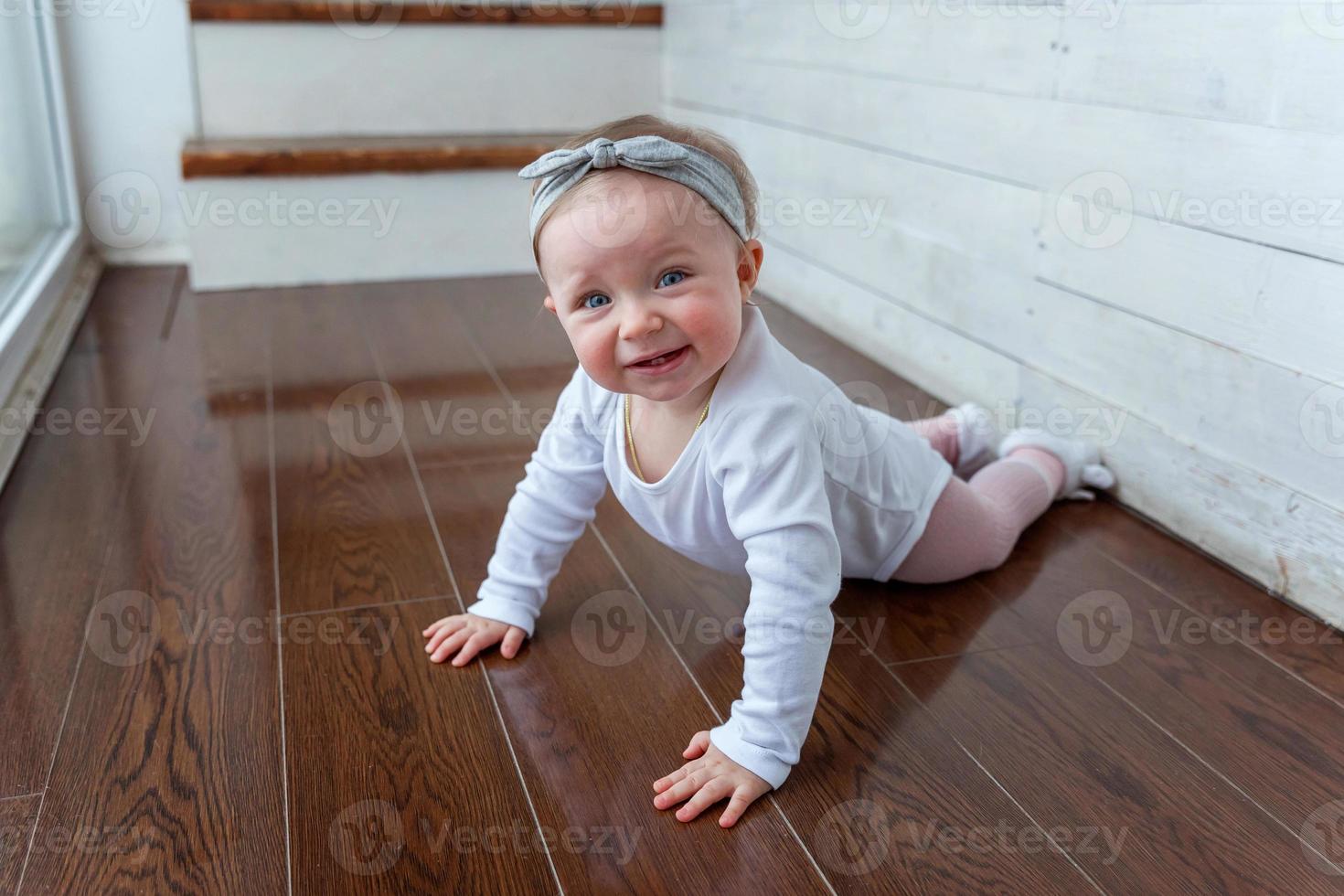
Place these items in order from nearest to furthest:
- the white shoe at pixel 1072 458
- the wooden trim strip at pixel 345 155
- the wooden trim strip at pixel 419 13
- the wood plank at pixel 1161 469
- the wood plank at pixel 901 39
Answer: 1. the wood plank at pixel 1161 469
2. the white shoe at pixel 1072 458
3. the wood plank at pixel 901 39
4. the wooden trim strip at pixel 345 155
5. the wooden trim strip at pixel 419 13

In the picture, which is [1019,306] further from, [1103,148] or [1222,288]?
[1222,288]

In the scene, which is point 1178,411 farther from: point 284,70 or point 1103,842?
point 284,70

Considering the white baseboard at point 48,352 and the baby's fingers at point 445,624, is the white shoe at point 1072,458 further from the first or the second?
the white baseboard at point 48,352

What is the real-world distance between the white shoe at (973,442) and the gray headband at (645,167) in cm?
61

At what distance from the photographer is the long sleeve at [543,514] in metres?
1.06

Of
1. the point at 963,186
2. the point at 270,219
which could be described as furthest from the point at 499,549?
the point at 270,219

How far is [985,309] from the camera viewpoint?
1619mm

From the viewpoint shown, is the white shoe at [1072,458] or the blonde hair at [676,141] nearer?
the blonde hair at [676,141]

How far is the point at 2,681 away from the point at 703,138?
76cm

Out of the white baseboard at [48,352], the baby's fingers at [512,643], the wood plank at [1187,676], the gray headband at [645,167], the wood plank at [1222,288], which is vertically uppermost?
the gray headband at [645,167]

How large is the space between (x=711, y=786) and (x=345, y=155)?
178 centimetres

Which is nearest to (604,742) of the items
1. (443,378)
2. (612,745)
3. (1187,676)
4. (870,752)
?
(612,745)

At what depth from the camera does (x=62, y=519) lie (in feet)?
4.28

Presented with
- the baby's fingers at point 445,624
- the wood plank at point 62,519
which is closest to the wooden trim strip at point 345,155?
the wood plank at point 62,519
